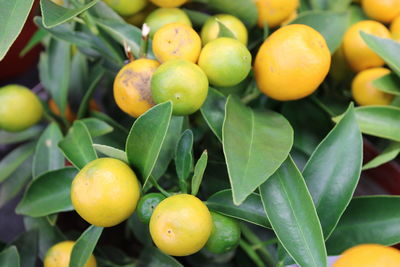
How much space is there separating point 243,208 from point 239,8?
0.81 feet

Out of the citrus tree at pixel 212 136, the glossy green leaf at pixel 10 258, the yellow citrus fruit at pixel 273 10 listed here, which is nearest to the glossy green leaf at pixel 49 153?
the citrus tree at pixel 212 136

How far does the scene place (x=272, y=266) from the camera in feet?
1.91

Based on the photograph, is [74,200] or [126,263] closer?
[74,200]

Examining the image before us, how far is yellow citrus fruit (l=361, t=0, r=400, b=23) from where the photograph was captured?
2.08ft

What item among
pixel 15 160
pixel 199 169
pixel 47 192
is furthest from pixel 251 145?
pixel 15 160

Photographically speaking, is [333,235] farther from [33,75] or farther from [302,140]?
[33,75]

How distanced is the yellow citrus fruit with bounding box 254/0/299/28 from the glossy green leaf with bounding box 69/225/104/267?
1.08 ft

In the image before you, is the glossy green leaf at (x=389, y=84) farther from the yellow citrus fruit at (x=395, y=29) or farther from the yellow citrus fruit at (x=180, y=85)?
the yellow citrus fruit at (x=180, y=85)

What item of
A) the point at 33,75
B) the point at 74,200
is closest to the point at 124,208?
the point at 74,200

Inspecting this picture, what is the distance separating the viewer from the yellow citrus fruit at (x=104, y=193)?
43 centimetres

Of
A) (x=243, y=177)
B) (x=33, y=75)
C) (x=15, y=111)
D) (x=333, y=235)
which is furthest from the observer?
(x=33, y=75)

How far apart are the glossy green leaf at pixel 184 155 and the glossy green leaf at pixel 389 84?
247 millimetres

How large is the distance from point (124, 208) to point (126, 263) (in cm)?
24

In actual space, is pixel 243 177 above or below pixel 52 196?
above
